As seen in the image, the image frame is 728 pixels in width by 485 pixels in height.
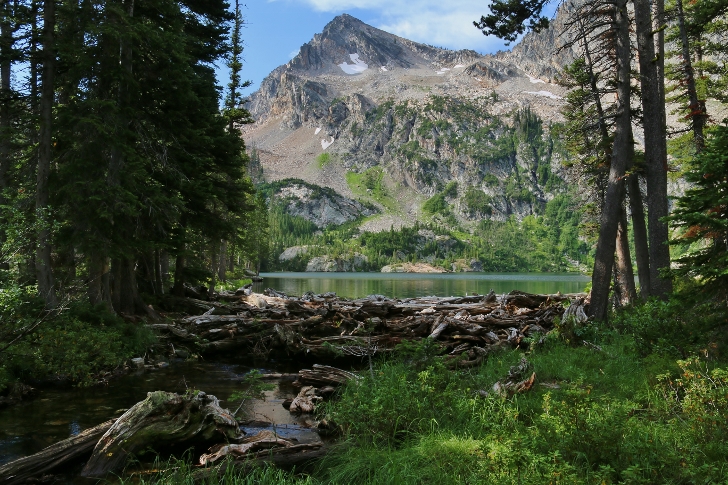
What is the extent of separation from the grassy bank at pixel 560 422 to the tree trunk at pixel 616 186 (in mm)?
3606

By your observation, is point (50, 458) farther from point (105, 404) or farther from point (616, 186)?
point (616, 186)

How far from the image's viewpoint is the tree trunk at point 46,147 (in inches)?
445

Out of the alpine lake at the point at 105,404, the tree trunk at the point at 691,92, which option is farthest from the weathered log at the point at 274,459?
the tree trunk at the point at 691,92

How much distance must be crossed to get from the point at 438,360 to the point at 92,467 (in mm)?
5457

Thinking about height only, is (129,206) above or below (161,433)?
above

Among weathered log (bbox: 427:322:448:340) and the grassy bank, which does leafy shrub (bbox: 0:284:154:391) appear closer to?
the grassy bank

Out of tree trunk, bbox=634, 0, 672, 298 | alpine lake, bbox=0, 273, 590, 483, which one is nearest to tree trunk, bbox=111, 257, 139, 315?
alpine lake, bbox=0, 273, 590, 483

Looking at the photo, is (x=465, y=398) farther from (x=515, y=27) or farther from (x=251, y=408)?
(x=515, y=27)

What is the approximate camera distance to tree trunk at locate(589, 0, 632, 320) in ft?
40.1

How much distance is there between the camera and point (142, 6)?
14938 mm

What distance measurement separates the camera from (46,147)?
459 inches

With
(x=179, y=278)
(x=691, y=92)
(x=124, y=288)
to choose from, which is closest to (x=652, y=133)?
(x=691, y=92)

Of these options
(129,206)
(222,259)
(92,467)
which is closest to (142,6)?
(129,206)

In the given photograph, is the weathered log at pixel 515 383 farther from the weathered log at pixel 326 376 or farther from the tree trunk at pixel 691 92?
the tree trunk at pixel 691 92
